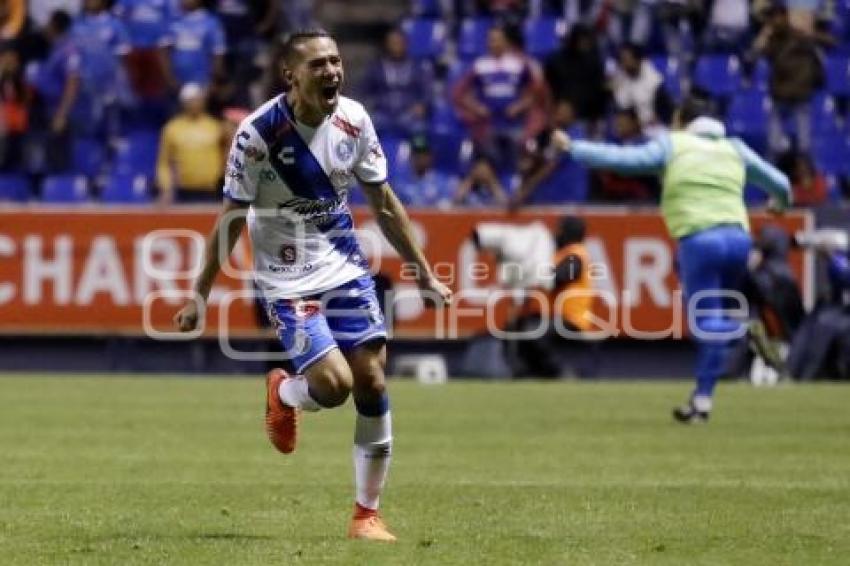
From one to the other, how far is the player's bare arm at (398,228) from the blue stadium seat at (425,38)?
1642 centimetres

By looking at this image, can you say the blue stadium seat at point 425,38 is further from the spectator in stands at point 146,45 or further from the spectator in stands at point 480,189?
the spectator in stands at point 146,45

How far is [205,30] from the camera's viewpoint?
25.8 meters

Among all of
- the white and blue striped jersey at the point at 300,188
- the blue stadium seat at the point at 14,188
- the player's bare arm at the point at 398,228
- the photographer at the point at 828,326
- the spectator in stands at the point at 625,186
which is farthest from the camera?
the blue stadium seat at the point at 14,188

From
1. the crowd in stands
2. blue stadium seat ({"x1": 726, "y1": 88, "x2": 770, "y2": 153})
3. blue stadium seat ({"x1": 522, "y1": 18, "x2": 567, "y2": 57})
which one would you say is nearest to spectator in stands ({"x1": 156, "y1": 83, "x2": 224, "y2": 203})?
the crowd in stands

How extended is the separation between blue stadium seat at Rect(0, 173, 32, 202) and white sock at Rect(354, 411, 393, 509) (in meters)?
16.1

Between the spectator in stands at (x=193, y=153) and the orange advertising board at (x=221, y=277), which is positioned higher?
the spectator in stands at (x=193, y=153)

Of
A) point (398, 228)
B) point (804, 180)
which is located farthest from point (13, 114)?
point (398, 228)

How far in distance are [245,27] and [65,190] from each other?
3.08 m

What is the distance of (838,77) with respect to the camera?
2600 centimetres

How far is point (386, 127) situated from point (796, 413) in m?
8.55

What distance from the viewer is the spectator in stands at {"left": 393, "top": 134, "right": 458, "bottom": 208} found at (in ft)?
79.5

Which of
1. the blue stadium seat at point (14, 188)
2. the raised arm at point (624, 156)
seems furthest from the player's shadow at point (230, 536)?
the blue stadium seat at point (14, 188)

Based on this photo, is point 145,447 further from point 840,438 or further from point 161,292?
point 161,292

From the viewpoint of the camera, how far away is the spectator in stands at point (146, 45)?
2605cm
